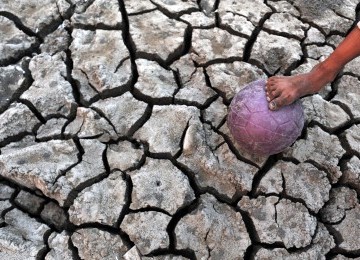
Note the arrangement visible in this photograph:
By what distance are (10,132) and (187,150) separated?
0.99m

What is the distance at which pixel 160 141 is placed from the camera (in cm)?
303

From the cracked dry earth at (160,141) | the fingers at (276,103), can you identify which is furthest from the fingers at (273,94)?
the cracked dry earth at (160,141)

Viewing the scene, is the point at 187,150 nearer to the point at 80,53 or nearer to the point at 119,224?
the point at 119,224

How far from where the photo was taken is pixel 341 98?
340cm

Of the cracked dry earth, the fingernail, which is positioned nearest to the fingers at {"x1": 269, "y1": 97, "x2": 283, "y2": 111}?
the fingernail

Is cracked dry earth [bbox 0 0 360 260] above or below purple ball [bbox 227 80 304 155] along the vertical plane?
below

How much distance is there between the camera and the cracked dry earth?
2764mm

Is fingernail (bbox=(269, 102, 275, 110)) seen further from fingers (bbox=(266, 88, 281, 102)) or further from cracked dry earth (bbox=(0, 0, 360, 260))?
cracked dry earth (bbox=(0, 0, 360, 260))

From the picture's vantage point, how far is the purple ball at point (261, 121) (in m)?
2.71

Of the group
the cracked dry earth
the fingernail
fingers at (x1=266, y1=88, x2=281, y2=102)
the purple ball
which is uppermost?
fingers at (x1=266, y1=88, x2=281, y2=102)

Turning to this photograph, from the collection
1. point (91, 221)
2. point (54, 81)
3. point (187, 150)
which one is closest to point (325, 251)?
point (187, 150)

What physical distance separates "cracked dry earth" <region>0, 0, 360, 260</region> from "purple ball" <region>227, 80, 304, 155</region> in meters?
0.24

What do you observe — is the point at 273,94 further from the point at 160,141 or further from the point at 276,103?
the point at 160,141

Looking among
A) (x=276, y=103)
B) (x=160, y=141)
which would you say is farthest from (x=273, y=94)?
(x=160, y=141)
